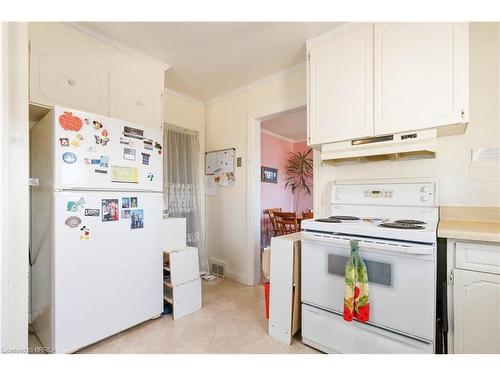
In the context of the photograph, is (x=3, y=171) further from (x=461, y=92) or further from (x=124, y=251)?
(x=461, y=92)

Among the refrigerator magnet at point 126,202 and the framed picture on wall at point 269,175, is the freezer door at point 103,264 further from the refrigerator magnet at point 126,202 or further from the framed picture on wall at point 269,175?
the framed picture on wall at point 269,175

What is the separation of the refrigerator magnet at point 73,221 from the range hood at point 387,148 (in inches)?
68.7

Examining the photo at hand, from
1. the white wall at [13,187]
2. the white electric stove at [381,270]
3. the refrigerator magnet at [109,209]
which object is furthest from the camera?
the refrigerator magnet at [109,209]

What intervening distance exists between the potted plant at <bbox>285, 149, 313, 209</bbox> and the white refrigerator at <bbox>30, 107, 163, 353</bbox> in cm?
383

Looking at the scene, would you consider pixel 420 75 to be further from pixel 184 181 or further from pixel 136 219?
pixel 184 181

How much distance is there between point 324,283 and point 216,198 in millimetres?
1974

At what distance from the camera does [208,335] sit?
1778 millimetres

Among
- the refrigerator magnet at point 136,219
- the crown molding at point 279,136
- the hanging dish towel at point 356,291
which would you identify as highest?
the crown molding at point 279,136

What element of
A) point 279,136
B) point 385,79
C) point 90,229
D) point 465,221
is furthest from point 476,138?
point 279,136

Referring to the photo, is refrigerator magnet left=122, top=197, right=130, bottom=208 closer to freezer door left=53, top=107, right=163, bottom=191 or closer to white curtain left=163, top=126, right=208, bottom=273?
freezer door left=53, top=107, right=163, bottom=191

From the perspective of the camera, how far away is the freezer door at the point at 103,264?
1438 millimetres

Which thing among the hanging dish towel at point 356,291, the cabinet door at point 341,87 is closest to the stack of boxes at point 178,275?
the hanging dish towel at point 356,291

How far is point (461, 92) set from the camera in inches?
52.1

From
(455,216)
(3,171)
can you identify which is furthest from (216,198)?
(3,171)
